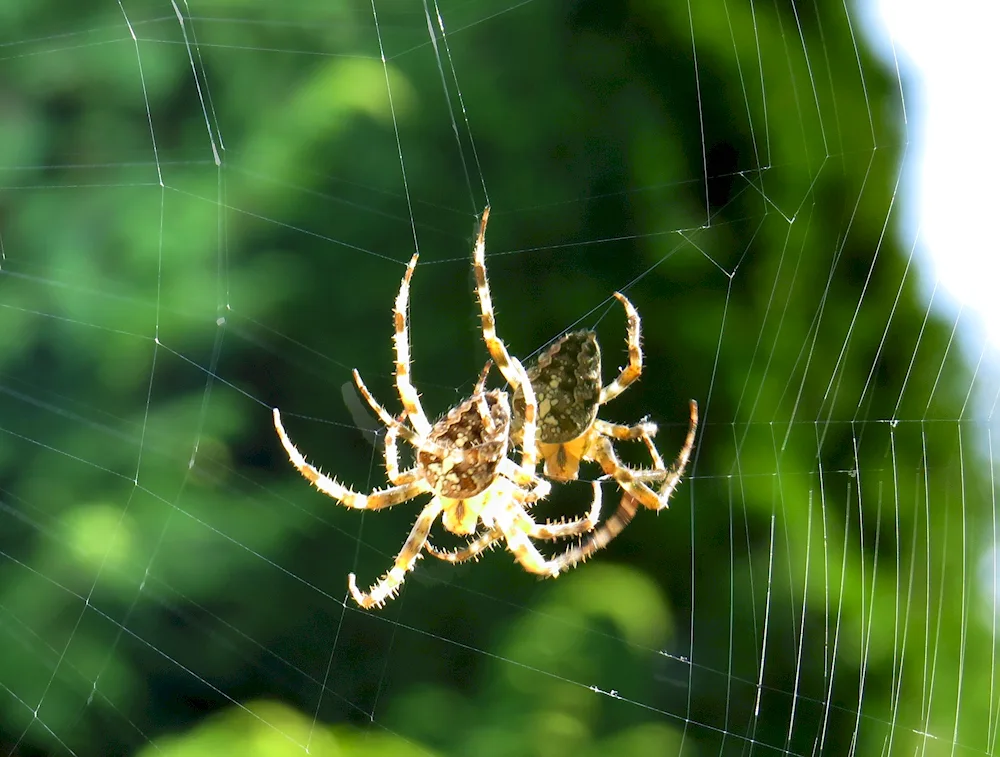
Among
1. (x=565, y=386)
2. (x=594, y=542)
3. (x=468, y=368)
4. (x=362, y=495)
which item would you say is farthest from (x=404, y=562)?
(x=468, y=368)

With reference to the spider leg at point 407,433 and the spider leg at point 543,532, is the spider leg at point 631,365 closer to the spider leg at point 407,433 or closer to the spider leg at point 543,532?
the spider leg at point 543,532

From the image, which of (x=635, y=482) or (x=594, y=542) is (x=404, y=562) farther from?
(x=635, y=482)

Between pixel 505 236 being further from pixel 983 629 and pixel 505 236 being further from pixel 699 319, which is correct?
pixel 983 629

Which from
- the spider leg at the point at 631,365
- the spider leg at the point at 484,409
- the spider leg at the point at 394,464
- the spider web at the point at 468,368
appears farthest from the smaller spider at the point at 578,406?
the spider web at the point at 468,368

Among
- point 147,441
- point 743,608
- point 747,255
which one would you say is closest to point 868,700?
point 743,608

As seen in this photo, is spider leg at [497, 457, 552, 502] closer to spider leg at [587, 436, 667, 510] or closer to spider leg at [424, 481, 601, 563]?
spider leg at [424, 481, 601, 563]

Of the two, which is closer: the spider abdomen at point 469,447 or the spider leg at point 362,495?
the spider abdomen at point 469,447
